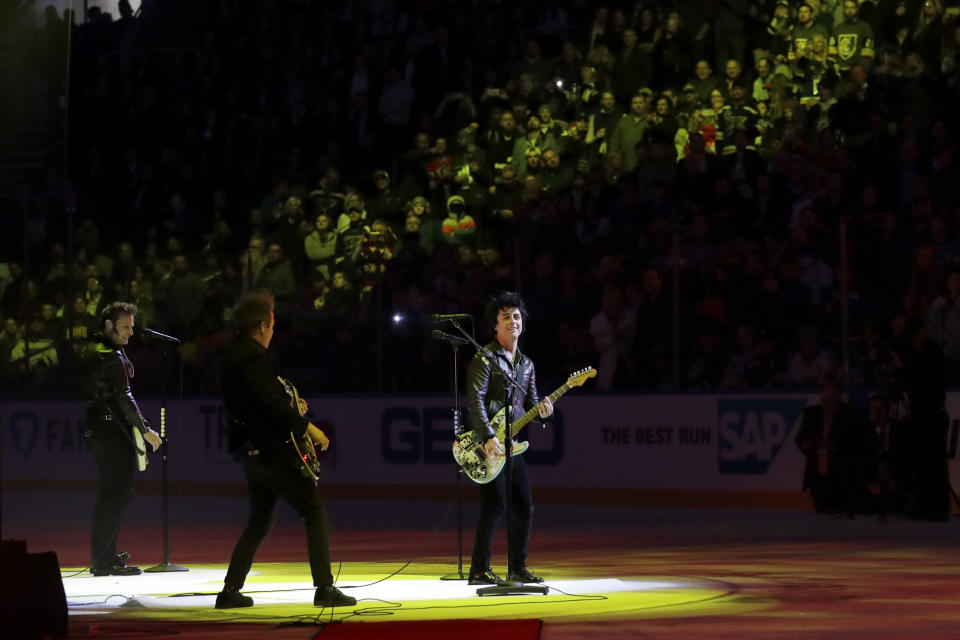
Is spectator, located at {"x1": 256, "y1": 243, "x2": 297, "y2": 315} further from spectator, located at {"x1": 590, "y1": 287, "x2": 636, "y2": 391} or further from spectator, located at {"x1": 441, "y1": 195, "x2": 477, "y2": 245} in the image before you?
spectator, located at {"x1": 590, "y1": 287, "x2": 636, "y2": 391}

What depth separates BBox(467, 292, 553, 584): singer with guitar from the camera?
1340cm

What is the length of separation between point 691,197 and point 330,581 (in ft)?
38.0

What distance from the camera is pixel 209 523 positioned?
2227 centimetres

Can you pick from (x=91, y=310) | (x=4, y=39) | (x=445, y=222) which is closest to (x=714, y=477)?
(x=445, y=222)

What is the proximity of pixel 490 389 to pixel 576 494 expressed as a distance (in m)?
10.5

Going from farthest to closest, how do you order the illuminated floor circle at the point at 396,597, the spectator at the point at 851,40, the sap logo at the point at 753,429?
the spectator at the point at 851,40 → the sap logo at the point at 753,429 → the illuminated floor circle at the point at 396,597

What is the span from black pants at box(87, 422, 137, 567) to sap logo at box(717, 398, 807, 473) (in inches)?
362

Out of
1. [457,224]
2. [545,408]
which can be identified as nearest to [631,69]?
[457,224]

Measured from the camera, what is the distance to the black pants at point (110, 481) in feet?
50.4

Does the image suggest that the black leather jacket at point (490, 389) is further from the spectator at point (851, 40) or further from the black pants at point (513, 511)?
the spectator at point (851, 40)

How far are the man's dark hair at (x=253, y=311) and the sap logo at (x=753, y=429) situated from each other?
1101cm

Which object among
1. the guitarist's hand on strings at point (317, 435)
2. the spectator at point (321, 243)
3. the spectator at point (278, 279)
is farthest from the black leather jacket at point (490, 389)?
the spectator at point (321, 243)

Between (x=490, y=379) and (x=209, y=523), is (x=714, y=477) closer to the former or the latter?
(x=209, y=523)

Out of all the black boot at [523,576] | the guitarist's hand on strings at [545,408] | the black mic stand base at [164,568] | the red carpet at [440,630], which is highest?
the guitarist's hand on strings at [545,408]
